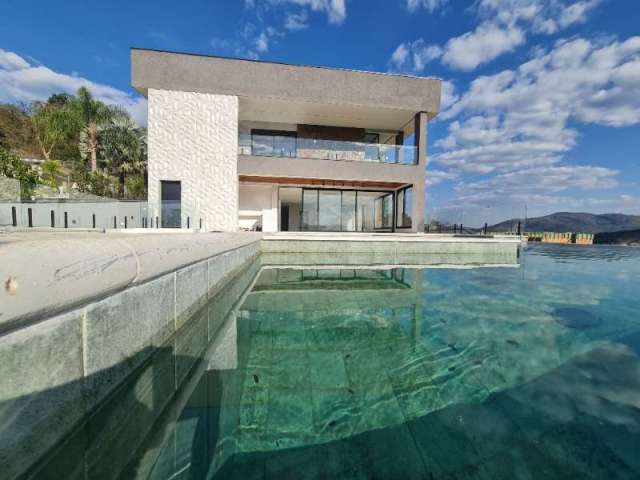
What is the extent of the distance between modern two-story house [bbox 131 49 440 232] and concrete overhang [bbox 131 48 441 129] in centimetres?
5

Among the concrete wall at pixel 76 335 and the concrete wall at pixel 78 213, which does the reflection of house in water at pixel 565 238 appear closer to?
the concrete wall at pixel 78 213

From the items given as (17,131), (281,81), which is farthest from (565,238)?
(17,131)

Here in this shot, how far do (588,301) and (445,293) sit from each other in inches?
102

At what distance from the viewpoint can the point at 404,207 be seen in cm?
1780

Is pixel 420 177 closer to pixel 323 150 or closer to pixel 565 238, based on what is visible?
pixel 323 150

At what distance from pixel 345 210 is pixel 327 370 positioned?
1652 cm

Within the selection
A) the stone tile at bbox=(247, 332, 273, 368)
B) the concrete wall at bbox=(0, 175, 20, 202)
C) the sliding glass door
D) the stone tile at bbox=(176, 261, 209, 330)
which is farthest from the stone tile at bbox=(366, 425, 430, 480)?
the concrete wall at bbox=(0, 175, 20, 202)

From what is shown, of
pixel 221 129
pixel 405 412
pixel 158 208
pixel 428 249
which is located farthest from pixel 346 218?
pixel 405 412

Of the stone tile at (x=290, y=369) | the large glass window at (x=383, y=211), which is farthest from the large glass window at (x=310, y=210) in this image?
the stone tile at (x=290, y=369)

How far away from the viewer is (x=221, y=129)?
14.9 meters

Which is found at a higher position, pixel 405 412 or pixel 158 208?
pixel 158 208

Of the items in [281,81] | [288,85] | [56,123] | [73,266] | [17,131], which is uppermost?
[17,131]

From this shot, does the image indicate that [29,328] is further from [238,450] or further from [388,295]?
[388,295]

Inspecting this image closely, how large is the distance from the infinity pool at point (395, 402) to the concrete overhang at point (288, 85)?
43.3ft
